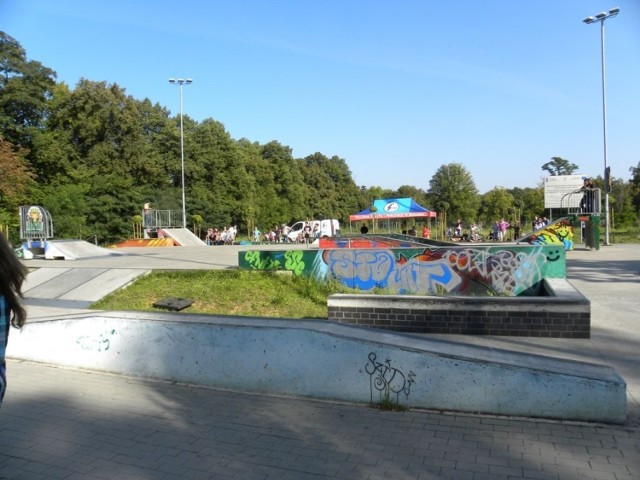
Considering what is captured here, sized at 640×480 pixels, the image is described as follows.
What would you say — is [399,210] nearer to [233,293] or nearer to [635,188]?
[233,293]

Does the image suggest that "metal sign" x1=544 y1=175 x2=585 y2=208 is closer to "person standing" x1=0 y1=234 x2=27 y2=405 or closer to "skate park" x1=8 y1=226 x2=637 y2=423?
"skate park" x1=8 y1=226 x2=637 y2=423

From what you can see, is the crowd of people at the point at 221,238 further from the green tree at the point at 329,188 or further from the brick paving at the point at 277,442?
the brick paving at the point at 277,442

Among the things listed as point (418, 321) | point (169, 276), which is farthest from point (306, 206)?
point (418, 321)

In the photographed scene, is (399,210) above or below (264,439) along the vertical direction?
above

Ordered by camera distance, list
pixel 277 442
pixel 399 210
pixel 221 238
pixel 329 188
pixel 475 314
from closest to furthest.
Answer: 1. pixel 277 442
2. pixel 475 314
3. pixel 399 210
4. pixel 221 238
5. pixel 329 188

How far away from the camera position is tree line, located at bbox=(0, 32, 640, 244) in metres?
35.4

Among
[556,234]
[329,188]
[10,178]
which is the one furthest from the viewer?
[329,188]

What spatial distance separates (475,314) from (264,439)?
4616mm

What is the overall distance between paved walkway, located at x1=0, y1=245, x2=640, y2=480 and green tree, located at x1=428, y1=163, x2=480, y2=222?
185 ft

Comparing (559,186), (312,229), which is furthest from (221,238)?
(559,186)

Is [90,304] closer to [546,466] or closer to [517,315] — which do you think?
[517,315]

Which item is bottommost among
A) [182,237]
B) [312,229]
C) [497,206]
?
[182,237]

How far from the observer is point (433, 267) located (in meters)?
11.0

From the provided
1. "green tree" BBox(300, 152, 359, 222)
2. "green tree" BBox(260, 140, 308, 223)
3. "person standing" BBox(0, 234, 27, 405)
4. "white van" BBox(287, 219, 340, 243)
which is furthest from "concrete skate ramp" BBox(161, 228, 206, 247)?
"green tree" BBox(300, 152, 359, 222)
